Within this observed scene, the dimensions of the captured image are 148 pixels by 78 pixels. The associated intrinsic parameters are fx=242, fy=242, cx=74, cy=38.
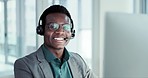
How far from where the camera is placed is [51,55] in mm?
1602

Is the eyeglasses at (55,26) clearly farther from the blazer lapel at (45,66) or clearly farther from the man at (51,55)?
the blazer lapel at (45,66)

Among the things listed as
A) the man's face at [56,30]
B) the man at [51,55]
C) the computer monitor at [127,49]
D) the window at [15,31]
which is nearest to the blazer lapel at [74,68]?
the man at [51,55]

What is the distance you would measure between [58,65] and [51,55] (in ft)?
0.27

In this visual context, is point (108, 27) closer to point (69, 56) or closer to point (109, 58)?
point (109, 58)

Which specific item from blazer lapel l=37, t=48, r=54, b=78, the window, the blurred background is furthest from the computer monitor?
the window

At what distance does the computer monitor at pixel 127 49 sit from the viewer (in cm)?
69

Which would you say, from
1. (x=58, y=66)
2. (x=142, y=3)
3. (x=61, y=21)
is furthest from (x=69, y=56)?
(x=142, y=3)

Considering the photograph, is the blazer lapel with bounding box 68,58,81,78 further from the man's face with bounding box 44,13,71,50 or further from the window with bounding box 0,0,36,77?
the window with bounding box 0,0,36,77

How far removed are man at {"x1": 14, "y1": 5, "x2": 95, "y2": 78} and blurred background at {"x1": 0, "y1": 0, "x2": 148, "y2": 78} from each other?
0.30 m

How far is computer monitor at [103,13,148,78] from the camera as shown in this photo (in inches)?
27.3

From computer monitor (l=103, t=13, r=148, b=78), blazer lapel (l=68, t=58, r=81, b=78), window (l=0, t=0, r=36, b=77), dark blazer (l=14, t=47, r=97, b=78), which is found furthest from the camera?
window (l=0, t=0, r=36, b=77)

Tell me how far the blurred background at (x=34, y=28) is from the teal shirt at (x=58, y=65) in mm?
319

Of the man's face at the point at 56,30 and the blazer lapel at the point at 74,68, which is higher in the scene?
the man's face at the point at 56,30

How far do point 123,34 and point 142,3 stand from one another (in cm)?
294
